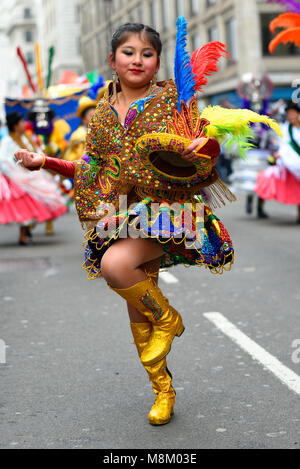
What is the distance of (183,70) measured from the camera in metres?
3.49

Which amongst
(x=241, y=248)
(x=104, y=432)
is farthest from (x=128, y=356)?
(x=241, y=248)

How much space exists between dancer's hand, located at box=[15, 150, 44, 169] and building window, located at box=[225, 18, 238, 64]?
31.4 meters

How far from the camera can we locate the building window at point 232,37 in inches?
1345

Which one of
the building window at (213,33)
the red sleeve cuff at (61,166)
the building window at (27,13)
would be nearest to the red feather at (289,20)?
the red sleeve cuff at (61,166)

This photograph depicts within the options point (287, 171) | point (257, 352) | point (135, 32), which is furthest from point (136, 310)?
point (287, 171)

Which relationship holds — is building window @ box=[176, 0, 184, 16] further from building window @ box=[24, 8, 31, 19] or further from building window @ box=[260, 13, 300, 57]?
building window @ box=[24, 8, 31, 19]

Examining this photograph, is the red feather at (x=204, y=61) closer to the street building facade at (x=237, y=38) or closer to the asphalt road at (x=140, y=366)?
the asphalt road at (x=140, y=366)

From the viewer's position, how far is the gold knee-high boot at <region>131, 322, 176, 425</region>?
3619 millimetres

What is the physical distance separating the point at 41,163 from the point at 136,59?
647mm

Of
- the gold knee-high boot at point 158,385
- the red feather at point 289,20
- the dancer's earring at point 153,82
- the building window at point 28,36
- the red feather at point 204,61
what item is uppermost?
the building window at point 28,36

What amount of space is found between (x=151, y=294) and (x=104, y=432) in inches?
25.8

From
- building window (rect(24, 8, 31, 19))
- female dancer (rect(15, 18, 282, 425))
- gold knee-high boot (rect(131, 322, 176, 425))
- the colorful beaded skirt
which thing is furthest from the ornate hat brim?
building window (rect(24, 8, 31, 19))

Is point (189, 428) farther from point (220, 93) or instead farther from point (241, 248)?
point (220, 93)

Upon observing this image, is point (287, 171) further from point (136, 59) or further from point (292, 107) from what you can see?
point (136, 59)
